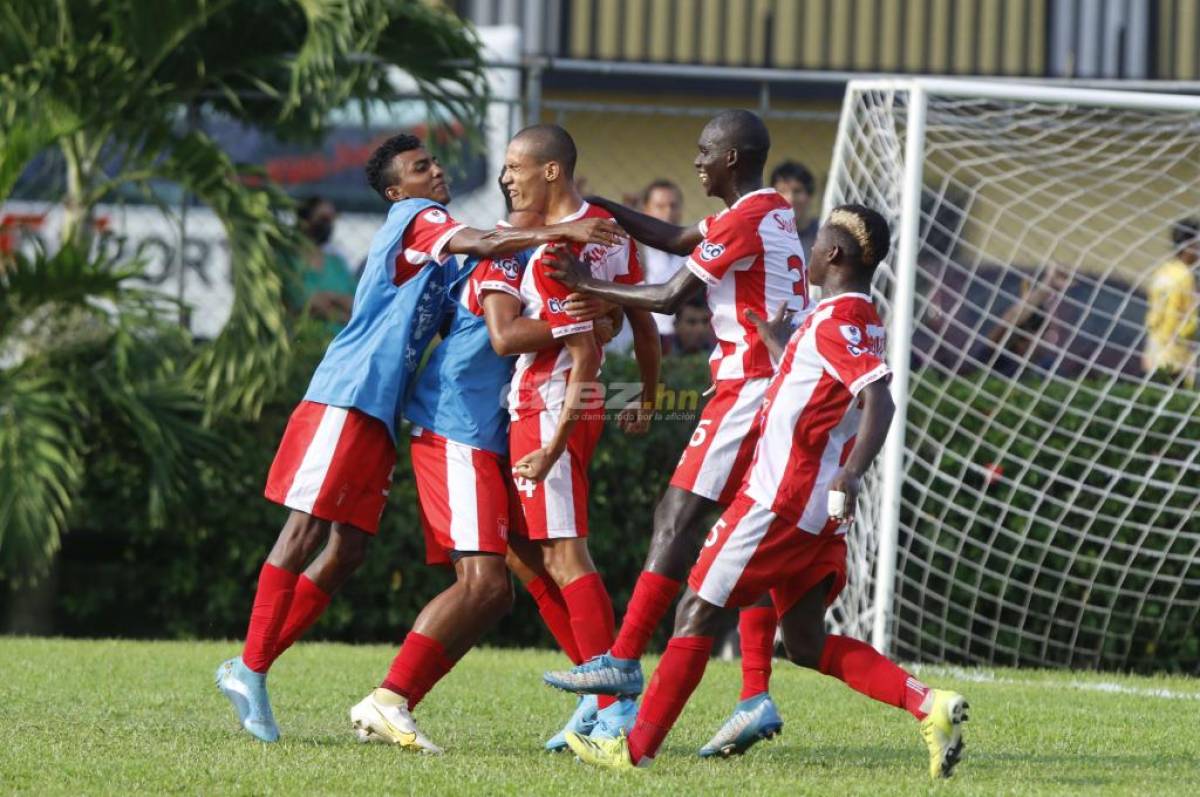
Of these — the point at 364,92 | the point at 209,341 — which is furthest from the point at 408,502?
the point at 364,92

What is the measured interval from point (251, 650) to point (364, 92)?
16.5 feet

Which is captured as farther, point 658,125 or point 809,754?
point 658,125

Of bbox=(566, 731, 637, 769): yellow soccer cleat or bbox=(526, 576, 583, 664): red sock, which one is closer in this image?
bbox=(566, 731, 637, 769): yellow soccer cleat

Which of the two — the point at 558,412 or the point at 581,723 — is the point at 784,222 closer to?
the point at 558,412

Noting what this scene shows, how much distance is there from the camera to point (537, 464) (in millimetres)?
6199

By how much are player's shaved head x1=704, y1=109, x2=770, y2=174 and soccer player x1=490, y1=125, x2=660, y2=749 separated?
46cm

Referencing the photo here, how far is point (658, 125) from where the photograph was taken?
13070 millimetres

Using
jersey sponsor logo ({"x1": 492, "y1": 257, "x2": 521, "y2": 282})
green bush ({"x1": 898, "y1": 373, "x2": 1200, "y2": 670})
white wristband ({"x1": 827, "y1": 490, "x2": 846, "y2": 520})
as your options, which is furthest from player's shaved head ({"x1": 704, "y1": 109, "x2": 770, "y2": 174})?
green bush ({"x1": 898, "y1": 373, "x2": 1200, "y2": 670})

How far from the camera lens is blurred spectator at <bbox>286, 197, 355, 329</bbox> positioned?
10.6 metres

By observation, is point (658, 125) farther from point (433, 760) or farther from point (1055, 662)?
point (433, 760)

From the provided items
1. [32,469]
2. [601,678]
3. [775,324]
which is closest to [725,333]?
[775,324]

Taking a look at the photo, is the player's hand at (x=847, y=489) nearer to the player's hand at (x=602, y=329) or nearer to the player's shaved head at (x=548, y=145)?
the player's hand at (x=602, y=329)

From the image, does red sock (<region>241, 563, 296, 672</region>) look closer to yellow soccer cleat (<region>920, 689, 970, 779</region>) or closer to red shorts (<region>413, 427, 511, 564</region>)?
red shorts (<region>413, 427, 511, 564</region>)

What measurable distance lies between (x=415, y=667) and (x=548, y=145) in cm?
177
